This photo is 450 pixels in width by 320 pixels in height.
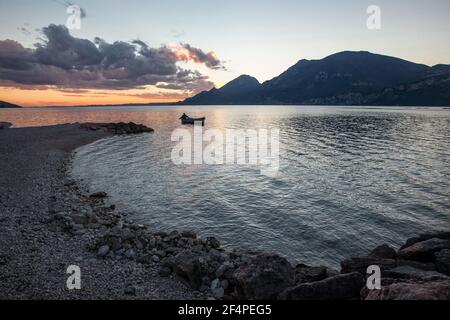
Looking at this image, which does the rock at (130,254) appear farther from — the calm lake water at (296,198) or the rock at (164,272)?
the calm lake water at (296,198)

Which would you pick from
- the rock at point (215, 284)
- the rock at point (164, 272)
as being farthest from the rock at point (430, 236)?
the rock at point (164, 272)

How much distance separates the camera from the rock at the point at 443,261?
12773 mm

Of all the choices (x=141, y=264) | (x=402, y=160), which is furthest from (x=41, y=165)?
(x=402, y=160)

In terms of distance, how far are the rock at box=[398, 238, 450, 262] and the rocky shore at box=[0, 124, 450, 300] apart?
4cm

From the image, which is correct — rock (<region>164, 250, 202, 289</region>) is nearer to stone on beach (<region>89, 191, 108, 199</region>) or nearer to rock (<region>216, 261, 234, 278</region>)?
rock (<region>216, 261, 234, 278</region>)

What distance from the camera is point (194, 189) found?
Result: 29.7 m

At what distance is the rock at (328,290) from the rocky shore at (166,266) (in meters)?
0.03

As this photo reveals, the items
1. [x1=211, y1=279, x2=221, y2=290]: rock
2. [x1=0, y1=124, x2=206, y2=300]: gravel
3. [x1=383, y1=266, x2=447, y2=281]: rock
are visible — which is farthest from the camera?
[x1=211, y1=279, x2=221, y2=290]: rock

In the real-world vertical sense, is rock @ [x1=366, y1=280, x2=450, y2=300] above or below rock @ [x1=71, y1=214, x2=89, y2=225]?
above

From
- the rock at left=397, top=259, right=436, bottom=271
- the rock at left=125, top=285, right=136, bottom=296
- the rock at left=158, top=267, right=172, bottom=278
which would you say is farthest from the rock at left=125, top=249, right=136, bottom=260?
the rock at left=397, top=259, right=436, bottom=271

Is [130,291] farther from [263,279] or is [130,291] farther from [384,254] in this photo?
[384,254]

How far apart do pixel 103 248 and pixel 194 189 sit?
15.3m

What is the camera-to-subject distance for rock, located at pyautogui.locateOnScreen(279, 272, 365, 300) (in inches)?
415
